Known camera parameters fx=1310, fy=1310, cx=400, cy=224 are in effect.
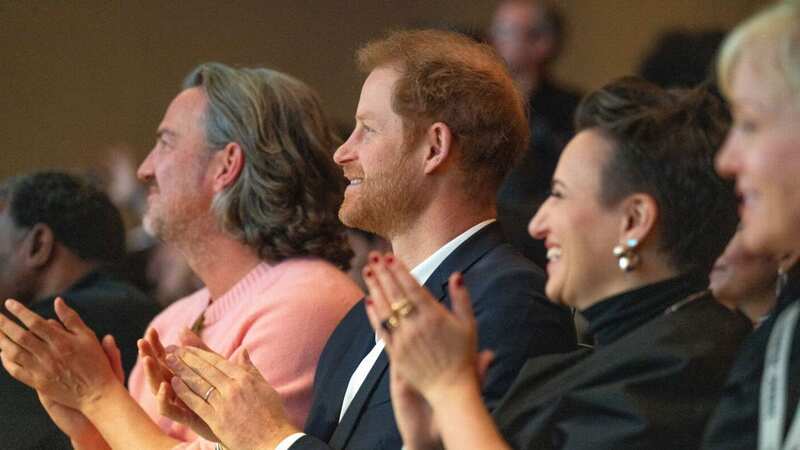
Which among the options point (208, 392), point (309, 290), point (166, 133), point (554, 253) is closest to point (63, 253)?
point (166, 133)

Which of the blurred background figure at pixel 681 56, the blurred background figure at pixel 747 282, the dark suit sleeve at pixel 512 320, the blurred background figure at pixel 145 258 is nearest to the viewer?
the blurred background figure at pixel 747 282

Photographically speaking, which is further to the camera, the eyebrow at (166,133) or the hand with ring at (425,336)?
the eyebrow at (166,133)

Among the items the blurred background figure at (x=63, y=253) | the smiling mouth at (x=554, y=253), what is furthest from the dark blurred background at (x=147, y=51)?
the smiling mouth at (x=554, y=253)

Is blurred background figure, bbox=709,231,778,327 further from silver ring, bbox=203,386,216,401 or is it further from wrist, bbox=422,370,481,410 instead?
silver ring, bbox=203,386,216,401

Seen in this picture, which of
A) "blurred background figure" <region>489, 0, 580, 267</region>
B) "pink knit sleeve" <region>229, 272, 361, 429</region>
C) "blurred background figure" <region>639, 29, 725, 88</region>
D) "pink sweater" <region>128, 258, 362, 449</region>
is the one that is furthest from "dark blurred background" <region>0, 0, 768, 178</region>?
"pink knit sleeve" <region>229, 272, 361, 429</region>

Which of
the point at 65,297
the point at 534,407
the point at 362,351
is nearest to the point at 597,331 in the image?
the point at 534,407

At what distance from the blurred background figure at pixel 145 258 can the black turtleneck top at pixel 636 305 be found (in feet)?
9.30

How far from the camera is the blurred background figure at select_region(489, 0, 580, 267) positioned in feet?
11.2

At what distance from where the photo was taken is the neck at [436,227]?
7.82 feet

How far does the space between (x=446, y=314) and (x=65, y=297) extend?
179 centimetres

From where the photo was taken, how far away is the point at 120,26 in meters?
5.77

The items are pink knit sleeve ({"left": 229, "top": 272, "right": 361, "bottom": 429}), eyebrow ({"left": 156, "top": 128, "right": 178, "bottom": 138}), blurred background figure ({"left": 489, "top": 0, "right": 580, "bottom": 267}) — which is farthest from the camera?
blurred background figure ({"left": 489, "top": 0, "right": 580, "bottom": 267})

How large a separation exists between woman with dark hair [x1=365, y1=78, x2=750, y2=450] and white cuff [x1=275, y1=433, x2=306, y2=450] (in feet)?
1.46

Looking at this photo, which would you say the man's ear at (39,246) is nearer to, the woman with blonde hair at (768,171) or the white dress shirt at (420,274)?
the white dress shirt at (420,274)
